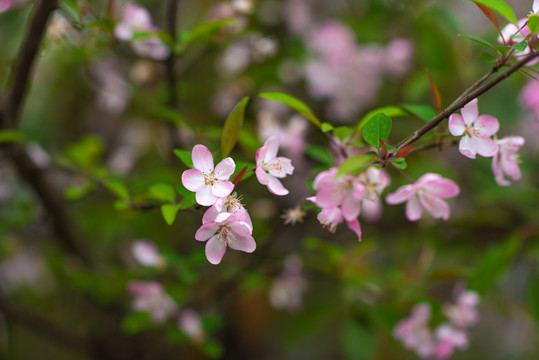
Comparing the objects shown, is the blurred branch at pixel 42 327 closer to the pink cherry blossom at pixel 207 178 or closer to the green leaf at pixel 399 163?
the pink cherry blossom at pixel 207 178

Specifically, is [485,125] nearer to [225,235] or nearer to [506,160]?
[506,160]

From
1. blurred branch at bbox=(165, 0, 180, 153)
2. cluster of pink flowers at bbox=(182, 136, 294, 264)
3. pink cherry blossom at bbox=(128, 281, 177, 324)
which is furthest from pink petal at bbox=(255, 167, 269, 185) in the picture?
pink cherry blossom at bbox=(128, 281, 177, 324)

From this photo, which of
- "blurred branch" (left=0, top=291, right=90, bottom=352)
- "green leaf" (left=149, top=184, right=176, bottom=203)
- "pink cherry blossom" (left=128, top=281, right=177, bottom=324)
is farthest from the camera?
"blurred branch" (left=0, top=291, right=90, bottom=352)

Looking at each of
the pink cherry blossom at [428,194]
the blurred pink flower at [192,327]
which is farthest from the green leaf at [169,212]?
the blurred pink flower at [192,327]

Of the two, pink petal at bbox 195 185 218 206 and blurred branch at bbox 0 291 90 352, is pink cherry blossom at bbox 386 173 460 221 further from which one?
blurred branch at bbox 0 291 90 352

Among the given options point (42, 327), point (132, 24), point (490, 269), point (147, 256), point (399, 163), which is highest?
point (132, 24)

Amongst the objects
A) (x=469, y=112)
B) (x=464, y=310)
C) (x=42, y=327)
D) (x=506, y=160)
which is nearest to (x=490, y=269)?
(x=464, y=310)

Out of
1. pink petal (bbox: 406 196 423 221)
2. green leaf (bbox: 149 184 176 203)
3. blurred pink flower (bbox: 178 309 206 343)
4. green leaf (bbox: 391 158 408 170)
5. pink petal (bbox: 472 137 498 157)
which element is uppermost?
green leaf (bbox: 391 158 408 170)
